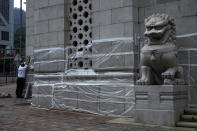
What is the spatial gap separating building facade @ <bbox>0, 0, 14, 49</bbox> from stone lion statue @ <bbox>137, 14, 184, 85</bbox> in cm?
5401

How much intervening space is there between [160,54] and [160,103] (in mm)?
1261

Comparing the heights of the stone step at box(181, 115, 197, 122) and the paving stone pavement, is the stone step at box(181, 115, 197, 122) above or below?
above

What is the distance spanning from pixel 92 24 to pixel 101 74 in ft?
6.09

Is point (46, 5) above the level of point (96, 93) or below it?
above

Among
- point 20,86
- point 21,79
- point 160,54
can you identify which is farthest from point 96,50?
point 20,86

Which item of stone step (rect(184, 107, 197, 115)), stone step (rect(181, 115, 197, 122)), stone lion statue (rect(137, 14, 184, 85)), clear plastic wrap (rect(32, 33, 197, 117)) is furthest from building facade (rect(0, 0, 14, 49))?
stone step (rect(181, 115, 197, 122))

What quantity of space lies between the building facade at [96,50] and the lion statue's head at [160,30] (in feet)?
2.58

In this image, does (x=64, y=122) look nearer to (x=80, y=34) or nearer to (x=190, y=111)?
(x=190, y=111)

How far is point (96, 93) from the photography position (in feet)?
29.6

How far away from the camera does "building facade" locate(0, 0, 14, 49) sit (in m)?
57.9

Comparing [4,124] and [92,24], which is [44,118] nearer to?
[4,124]

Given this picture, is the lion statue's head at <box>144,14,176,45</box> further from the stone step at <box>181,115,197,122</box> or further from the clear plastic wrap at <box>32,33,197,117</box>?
the stone step at <box>181,115,197,122</box>

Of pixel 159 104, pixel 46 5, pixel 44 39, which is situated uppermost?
pixel 46 5

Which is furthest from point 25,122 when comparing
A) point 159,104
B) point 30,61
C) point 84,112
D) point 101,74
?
point 30,61
